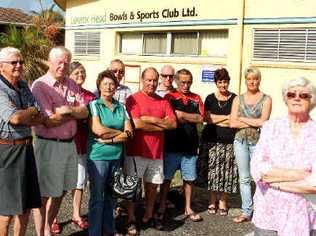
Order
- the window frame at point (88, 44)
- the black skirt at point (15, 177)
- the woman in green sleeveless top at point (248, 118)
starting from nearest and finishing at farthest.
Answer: the black skirt at point (15, 177) < the woman in green sleeveless top at point (248, 118) < the window frame at point (88, 44)

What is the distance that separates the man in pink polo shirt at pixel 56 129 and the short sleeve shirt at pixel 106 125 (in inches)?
5.7

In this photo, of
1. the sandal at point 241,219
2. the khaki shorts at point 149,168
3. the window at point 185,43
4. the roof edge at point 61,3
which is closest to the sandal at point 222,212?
the sandal at point 241,219

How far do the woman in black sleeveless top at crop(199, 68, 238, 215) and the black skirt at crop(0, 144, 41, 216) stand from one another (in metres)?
2.50

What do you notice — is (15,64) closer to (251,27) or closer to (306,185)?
(306,185)

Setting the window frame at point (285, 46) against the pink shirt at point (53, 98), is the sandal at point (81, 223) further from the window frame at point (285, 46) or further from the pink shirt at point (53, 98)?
the window frame at point (285, 46)

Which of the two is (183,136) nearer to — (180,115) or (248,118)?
(180,115)

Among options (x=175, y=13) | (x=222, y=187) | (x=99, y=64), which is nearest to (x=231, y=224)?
(x=222, y=187)

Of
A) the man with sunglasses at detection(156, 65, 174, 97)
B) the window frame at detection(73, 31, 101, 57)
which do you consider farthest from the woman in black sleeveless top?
the window frame at detection(73, 31, 101, 57)

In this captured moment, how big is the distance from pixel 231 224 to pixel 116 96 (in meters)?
2.02

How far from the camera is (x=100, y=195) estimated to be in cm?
495

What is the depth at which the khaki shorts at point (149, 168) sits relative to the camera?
216 inches

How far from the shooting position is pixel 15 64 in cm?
416

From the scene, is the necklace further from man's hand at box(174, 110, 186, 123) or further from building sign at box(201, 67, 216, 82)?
building sign at box(201, 67, 216, 82)

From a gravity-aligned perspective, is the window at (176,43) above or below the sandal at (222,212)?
above
